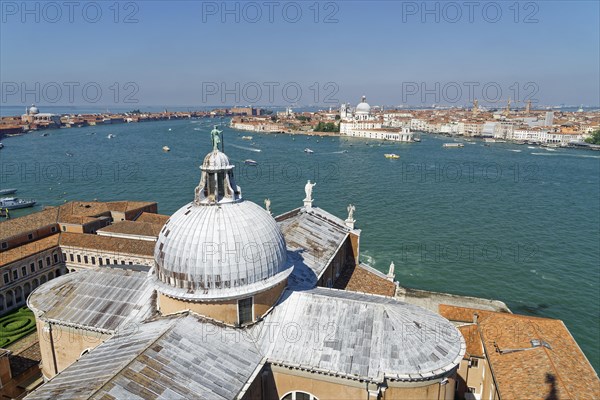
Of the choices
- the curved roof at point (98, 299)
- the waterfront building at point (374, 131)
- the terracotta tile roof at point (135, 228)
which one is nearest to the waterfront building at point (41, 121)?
the waterfront building at point (374, 131)

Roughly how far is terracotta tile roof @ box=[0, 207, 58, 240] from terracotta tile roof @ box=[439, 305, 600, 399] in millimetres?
36802

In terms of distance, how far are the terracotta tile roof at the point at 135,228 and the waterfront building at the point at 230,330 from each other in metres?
20.6

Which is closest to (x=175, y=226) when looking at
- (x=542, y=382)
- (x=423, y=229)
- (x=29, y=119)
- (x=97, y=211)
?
(x=542, y=382)

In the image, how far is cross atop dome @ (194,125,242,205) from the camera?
52.8ft

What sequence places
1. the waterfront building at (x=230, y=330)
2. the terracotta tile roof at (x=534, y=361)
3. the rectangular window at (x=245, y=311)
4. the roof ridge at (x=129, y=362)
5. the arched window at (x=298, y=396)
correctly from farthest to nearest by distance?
the terracotta tile roof at (x=534, y=361) → the rectangular window at (x=245, y=311) → the arched window at (x=298, y=396) → the waterfront building at (x=230, y=330) → the roof ridge at (x=129, y=362)

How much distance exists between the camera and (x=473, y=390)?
20953mm

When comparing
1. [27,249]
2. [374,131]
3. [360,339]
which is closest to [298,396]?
[360,339]

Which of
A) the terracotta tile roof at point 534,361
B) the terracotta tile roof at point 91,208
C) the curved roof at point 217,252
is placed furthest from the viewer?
the terracotta tile roof at point 91,208

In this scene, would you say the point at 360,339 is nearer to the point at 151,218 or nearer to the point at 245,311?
the point at 245,311

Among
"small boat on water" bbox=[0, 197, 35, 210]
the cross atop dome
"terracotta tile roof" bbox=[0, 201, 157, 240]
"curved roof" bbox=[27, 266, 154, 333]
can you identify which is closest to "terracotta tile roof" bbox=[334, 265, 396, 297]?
the cross atop dome

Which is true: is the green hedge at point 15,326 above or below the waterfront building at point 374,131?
below

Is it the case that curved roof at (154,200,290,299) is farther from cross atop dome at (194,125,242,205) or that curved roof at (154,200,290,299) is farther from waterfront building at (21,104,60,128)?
waterfront building at (21,104,60,128)

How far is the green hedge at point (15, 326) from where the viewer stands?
26438 mm

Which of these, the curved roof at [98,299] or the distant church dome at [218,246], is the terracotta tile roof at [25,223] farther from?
the distant church dome at [218,246]
